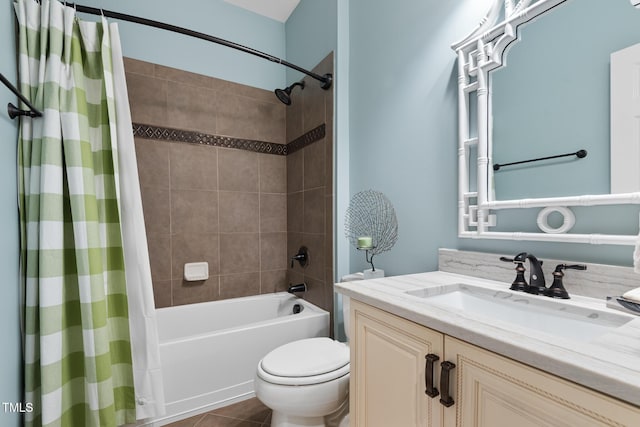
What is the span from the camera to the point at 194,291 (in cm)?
217

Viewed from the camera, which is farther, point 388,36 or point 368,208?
point 368,208

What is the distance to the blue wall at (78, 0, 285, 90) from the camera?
200cm

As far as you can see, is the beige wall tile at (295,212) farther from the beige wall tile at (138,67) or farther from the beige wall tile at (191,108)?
the beige wall tile at (138,67)

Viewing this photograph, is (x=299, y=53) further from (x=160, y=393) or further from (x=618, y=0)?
(x=160, y=393)

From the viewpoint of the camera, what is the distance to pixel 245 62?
2352 mm

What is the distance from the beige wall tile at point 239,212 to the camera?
2.28 meters

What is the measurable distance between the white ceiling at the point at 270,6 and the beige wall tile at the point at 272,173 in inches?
46.4

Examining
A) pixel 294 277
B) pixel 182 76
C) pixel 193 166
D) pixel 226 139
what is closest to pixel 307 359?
pixel 294 277

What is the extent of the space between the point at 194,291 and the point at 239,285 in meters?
0.34

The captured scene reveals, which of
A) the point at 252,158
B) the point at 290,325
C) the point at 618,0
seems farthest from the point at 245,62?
the point at 618,0

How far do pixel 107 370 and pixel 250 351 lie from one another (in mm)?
759

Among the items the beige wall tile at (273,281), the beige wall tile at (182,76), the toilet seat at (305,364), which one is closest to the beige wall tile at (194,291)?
the beige wall tile at (273,281)

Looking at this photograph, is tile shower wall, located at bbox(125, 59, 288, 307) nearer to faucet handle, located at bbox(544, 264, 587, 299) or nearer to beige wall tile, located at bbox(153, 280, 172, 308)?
beige wall tile, located at bbox(153, 280, 172, 308)

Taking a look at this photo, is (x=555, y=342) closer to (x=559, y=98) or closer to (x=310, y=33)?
(x=559, y=98)
